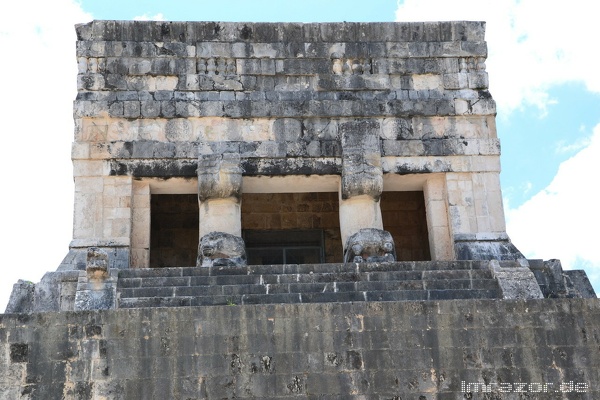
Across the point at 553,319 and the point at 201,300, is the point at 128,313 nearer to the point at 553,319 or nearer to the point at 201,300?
the point at 201,300

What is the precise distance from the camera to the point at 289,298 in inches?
596

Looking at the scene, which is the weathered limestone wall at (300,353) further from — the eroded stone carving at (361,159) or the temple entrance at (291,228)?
the temple entrance at (291,228)

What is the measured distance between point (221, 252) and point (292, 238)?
5.35 metres

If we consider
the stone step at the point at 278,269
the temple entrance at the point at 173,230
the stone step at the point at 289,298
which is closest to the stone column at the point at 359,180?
the stone step at the point at 278,269

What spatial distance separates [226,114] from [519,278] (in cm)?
666

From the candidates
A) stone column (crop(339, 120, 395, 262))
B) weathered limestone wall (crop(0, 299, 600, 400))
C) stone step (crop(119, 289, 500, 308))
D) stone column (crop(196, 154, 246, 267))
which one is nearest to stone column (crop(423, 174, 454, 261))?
stone column (crop(339, 120, 395, 262))

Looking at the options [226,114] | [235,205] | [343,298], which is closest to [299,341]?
[343,298]

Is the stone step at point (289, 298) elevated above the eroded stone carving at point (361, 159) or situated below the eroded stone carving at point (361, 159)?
below

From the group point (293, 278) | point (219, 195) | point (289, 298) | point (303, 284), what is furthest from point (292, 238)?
point (289, 298)

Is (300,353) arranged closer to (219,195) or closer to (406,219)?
(219,195)

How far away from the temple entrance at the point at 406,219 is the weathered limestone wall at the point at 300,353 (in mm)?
8273

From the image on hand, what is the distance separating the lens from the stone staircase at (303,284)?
1520 cm

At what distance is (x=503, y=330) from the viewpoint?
1425 centimetres

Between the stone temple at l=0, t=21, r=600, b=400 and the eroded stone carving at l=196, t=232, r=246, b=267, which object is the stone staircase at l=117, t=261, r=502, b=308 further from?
the eroded stone carving at l=196, t=232, r=246, b=267
